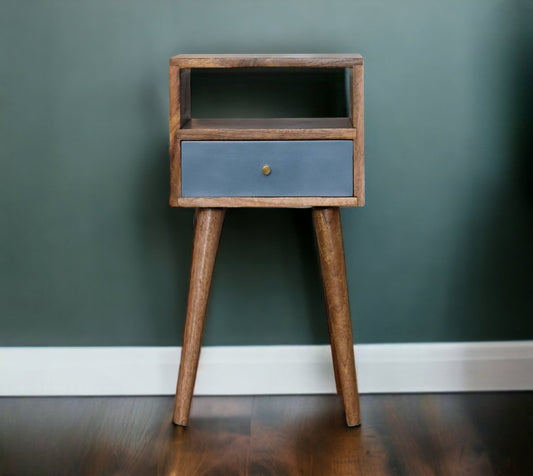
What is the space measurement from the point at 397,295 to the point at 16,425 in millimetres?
1005

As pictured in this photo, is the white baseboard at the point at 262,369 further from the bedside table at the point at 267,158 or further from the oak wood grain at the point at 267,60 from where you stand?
the oak wood grain at the point at 267,60

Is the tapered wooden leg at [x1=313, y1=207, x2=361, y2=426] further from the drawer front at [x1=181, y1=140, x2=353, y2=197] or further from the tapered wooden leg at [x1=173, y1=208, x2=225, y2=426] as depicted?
the tapered wooden leg at [x1=173, y1=208, x2=225, y2=426]

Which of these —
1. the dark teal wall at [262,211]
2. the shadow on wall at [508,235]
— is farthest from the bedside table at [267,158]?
the shadow on wall at [508,235]

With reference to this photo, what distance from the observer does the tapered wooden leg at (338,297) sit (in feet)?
6.00

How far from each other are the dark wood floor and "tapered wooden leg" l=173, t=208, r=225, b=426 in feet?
0.25

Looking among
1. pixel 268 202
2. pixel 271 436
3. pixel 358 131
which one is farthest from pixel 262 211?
pixel 271 436

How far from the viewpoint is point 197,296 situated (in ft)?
6.09

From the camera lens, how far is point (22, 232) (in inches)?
82.1

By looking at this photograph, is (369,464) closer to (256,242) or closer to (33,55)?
(256,242)

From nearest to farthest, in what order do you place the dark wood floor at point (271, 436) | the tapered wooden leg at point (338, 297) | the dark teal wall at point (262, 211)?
the dark wood floor at point (271, 436), the tapered wooden leg at point (338, 297), the dark teal wall at point (262, 211)

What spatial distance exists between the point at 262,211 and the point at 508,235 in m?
0.64

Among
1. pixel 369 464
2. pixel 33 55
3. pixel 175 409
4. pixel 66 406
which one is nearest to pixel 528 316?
pixel 369 464

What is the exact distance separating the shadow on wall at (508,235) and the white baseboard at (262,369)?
0.28 ft

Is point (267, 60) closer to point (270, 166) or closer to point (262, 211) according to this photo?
point (270, 166)
